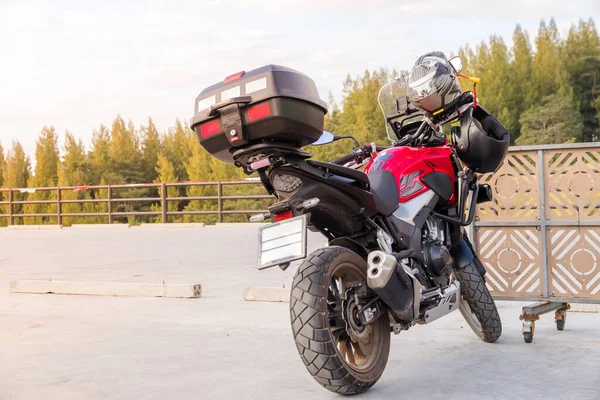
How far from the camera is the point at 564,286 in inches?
189

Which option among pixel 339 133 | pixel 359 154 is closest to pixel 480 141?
pixel 359 154

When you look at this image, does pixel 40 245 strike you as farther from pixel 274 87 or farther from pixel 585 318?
pixel 274 87

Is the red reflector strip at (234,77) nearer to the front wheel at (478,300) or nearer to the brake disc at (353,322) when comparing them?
the brake disc at (353,322)

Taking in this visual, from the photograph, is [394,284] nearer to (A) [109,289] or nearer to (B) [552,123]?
(A) [109,289]

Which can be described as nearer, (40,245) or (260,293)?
(260,293)

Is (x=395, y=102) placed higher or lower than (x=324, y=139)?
higher

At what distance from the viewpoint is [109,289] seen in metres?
6.92

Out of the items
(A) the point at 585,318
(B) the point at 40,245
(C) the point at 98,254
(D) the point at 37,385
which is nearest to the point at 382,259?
(D) the point at 37,385

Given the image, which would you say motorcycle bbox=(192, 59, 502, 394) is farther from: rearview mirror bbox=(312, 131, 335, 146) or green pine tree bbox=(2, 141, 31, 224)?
green pine tree bbox=(2, 141, 31, 224)

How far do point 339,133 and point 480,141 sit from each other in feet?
106

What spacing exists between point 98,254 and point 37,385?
834 centimetres

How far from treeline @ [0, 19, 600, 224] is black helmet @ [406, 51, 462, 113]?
1972 cm

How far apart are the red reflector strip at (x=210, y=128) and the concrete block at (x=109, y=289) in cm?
354

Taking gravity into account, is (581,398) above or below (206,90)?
below
